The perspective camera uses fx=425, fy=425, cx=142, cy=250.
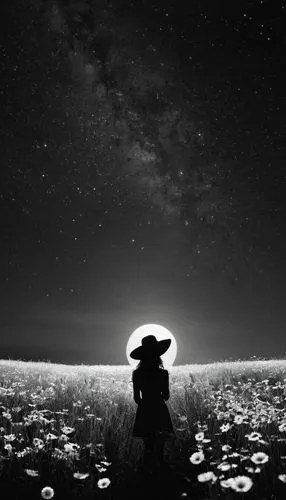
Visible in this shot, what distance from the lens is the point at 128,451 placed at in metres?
6.80

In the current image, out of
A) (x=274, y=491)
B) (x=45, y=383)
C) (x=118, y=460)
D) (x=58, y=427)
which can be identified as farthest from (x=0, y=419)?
(x=274, y=491)

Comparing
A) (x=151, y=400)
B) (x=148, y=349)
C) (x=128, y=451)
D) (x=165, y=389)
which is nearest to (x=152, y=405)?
(x=151, y=400)

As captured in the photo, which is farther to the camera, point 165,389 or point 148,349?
point 148,349

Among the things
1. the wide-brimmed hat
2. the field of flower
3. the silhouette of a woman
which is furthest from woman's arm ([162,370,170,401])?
the field of flower

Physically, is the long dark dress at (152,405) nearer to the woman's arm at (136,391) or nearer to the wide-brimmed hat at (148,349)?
the woman's arm at (136,391)

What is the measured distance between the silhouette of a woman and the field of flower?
0.31 meters

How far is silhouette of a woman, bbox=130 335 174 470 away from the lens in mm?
6246

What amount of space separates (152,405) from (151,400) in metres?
0.08

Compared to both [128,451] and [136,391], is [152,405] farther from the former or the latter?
[128,451]

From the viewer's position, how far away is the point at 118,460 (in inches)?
255

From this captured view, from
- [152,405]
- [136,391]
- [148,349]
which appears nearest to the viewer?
[152,405]

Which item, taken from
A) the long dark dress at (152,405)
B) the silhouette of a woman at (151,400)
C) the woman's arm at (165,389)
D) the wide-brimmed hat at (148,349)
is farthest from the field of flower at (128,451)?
the wide-brimmed hat at (148,349)

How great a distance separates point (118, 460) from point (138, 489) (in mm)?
1287

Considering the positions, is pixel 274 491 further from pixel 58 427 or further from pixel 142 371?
pixel 58 427
